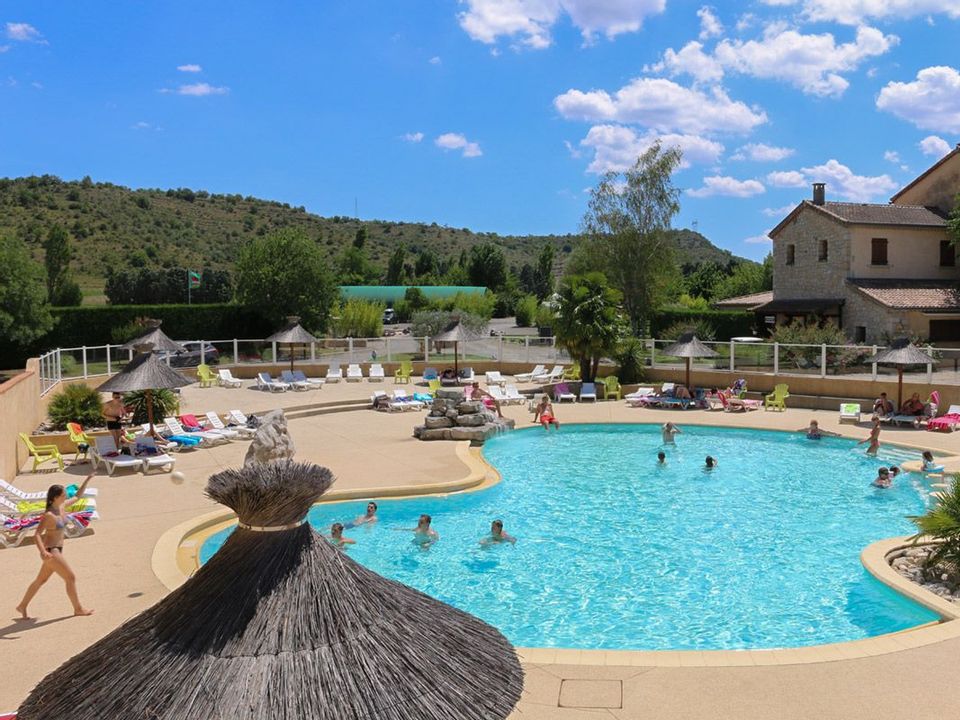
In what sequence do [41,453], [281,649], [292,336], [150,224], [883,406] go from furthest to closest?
[150,224] < [292,336] < [883,406] < [41,453] < [281,649]

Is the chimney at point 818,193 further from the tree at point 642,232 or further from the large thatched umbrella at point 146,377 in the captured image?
the large thatched umbrella at point 146,377

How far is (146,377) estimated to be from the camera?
1631cm

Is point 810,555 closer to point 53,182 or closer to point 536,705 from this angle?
point 536,705

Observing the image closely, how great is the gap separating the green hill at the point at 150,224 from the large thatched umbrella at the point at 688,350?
69.3ft

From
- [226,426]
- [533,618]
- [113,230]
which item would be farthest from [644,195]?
[113,230]

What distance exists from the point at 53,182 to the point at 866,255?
77573mm

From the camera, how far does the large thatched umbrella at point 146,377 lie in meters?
16.1

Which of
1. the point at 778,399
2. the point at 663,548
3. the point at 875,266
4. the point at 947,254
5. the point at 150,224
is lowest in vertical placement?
the point at 663,548

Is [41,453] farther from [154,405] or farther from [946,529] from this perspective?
[946,529]

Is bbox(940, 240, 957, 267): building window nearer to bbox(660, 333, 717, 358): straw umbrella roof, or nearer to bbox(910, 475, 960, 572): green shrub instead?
bbox(660, 333, 717, 358): straw umbrella roof

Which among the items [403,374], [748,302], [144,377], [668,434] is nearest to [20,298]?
[403,374]

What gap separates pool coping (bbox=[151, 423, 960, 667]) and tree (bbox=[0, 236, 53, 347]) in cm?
2437

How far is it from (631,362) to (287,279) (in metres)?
16.1

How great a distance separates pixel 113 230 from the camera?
72.9 meters
